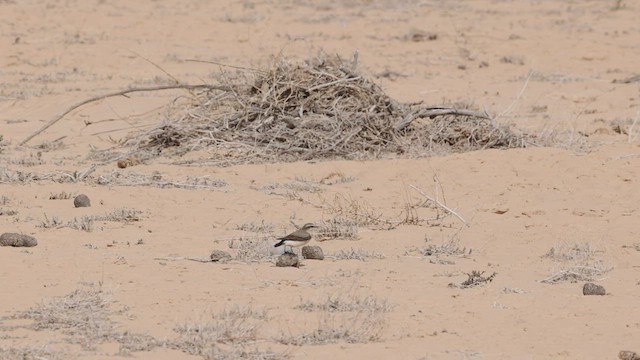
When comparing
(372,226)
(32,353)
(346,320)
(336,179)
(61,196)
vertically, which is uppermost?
(32,353)

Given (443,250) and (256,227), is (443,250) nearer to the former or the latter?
(443,250)

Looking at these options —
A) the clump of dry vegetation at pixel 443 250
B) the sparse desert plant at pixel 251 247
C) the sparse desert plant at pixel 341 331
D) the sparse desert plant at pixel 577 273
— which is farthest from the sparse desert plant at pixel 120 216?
the sparse desert plant at pixel 577 273

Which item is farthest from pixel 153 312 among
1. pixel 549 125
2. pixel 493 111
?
pixel 493 111

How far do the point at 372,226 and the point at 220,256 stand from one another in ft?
5.17

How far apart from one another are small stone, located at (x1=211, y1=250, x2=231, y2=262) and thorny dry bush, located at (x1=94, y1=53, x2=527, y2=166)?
3.47 metres

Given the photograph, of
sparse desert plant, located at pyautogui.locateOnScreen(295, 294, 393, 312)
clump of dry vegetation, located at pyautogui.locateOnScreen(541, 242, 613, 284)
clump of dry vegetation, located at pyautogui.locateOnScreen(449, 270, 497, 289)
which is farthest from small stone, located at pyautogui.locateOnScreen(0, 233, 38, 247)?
clump of dry vegetation, located at pyautogui.locateOnScreen(541, 242, 613, 284)

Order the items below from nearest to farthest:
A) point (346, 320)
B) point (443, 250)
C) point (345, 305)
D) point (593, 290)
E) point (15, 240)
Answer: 1. point (346, 320)
2. point (345, 305)
3. point (593, 290)
4. point (15, 240)
5. point (443, 250)

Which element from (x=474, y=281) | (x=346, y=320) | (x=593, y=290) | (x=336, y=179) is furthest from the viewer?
(x=336, y=179)

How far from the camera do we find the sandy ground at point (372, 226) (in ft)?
17.4

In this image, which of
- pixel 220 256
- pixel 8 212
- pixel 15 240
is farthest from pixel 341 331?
pixel 8 212

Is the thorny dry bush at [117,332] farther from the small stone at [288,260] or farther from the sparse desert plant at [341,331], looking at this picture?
the small stone at [288,260]

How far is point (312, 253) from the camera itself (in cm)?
668

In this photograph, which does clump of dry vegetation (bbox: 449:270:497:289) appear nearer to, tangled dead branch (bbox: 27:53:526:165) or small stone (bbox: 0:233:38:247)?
small stone (bbox: 0:233:38:247)

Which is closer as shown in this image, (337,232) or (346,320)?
(346,320)
